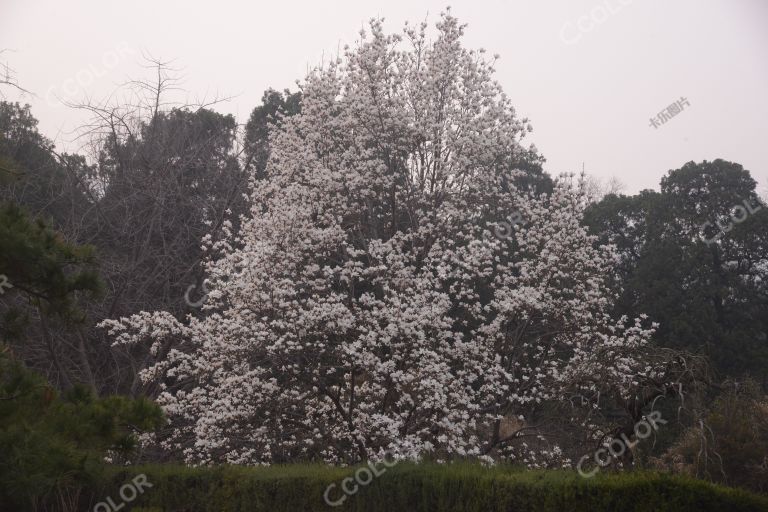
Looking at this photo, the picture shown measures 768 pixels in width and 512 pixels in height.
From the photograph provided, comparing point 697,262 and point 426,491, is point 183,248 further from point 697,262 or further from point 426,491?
point 697,262

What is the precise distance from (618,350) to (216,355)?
7.19m

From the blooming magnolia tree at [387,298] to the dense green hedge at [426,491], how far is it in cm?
166

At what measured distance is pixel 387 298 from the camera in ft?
41.9

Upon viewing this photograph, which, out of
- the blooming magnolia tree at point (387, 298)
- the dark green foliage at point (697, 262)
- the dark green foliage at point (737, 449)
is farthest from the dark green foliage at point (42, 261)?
the dark green foliage at point (697, 262)

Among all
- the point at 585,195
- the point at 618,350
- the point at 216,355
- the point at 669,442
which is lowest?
the point at 669,442

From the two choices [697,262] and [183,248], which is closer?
[183,248]

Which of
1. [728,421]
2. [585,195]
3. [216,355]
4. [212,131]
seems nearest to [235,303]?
[216,355]

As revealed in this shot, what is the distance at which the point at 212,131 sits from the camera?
24.0m

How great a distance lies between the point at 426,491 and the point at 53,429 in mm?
4135

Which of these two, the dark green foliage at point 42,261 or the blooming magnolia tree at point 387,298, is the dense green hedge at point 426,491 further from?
the dark green foliage at point 42,261

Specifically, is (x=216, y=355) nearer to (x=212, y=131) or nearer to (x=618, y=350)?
(x=618, y=350)

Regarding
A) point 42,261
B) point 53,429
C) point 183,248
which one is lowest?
point 53,429

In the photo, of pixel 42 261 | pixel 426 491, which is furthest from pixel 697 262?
pixel 42 261

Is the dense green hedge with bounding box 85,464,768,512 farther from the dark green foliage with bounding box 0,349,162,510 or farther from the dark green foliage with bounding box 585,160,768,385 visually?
the dark green foliage with bounding box 585,160,768,385
